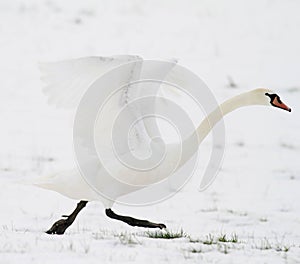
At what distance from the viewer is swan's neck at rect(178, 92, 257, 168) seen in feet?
16.2

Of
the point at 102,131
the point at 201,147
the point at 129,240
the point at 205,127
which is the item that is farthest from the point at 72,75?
the point at 201,147

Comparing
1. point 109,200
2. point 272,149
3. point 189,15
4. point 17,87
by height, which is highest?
point 189,15

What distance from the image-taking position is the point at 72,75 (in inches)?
197

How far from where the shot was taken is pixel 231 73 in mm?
12422

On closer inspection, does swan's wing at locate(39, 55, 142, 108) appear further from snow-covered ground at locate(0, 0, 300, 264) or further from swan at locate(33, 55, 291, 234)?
snow-covered ground at locate(0, 0, 300, 264)

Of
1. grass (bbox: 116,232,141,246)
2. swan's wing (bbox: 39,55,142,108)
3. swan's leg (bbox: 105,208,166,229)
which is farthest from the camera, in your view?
swan's leg (bbox: 105,208,166,229)

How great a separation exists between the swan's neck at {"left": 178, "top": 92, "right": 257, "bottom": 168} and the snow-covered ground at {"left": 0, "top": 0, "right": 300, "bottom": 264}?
0.56 meters

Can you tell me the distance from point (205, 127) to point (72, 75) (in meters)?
0.97

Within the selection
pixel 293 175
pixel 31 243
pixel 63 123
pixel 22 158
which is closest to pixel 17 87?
pixel 63 123

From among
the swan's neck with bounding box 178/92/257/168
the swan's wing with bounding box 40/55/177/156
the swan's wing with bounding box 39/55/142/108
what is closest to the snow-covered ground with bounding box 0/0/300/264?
the swan's neck with bounding box 178/92/257/168

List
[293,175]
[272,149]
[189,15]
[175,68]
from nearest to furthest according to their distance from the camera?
[175,68]
[293,175]
[272,149]
[189,15]

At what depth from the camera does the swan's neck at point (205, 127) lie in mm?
4949

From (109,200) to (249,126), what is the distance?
5286 millimetres

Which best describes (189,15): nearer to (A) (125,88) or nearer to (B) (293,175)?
(B) (293,175)
